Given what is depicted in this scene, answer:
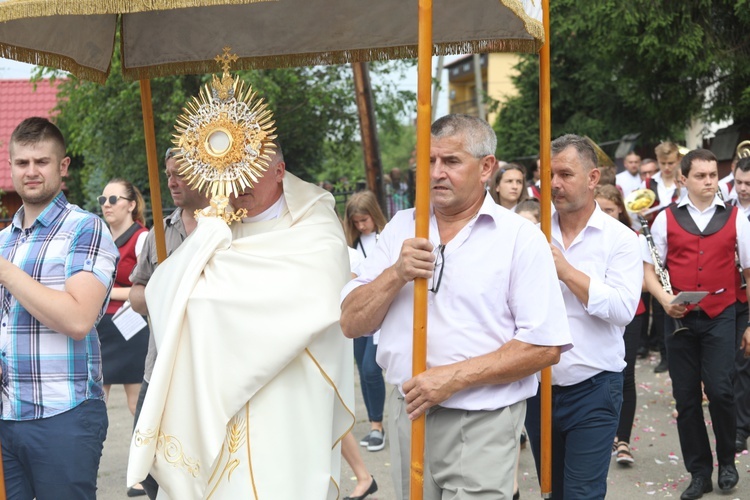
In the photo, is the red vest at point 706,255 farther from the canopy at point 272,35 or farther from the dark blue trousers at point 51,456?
the dark blue trousers at point 51,456

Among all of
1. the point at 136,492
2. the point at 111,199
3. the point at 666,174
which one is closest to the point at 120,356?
the point at 136,492

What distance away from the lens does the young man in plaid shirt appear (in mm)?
3957

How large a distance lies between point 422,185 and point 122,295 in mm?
4301

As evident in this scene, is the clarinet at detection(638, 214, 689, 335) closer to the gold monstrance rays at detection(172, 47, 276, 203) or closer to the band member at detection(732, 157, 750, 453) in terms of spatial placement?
the band member at detection(732, 157, 750, 453)

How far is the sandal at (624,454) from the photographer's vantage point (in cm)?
716

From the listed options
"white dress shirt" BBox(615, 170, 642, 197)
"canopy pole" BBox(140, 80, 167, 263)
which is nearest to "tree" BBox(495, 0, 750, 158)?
"white dress shirt" BBox(615, 170, 642, 197)

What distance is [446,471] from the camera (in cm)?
362

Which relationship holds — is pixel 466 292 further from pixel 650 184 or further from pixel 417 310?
pixel 650 184

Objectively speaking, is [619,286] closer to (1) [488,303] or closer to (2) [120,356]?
(1) [488,303]

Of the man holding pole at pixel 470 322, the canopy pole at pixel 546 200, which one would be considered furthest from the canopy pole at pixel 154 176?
the canopy pole at pixel 546 200

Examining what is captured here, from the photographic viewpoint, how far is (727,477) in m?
6.38

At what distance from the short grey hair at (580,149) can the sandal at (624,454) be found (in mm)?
3158

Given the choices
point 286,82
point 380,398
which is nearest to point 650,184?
point 380,398

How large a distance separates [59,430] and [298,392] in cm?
96
